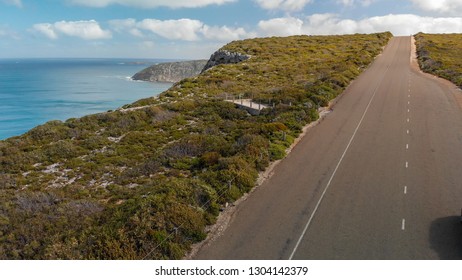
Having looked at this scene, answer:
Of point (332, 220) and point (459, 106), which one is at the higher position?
point (459, 106)

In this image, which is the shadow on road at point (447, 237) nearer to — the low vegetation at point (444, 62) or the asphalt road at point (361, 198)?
the asphalt road at point (361, 198)

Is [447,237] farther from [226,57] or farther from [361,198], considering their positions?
[226,57]

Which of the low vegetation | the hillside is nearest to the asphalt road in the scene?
the hillside

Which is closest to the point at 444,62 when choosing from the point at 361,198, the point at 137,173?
the point at 361,198

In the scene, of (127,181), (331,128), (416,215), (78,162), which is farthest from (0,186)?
(331,128)

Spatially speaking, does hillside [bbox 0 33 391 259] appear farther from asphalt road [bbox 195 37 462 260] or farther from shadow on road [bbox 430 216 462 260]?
shadow on road [bbox 430 216 462 260]
